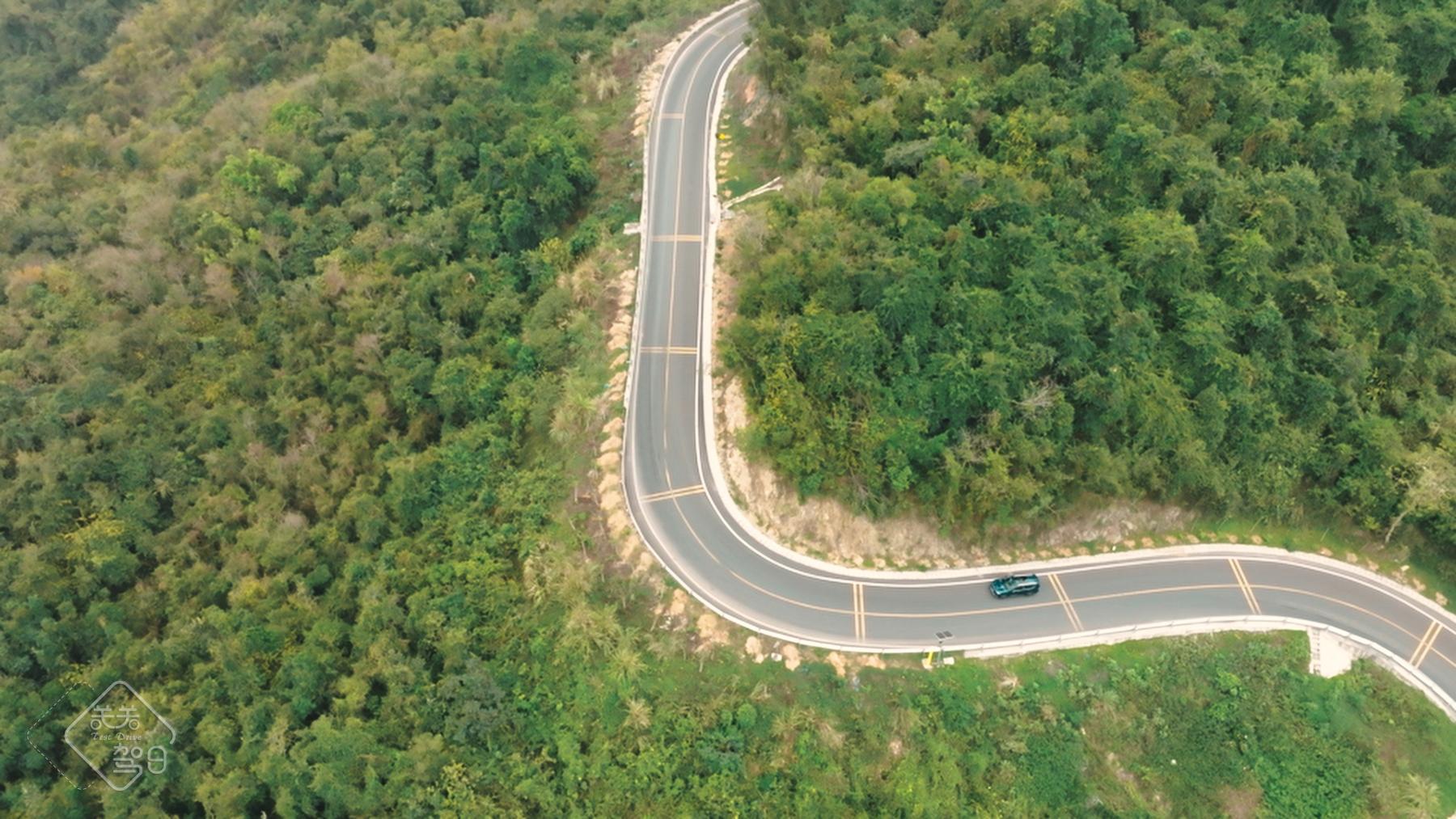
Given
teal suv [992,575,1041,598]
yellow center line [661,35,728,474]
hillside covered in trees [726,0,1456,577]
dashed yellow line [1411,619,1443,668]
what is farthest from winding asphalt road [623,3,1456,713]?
hillside covered in trees [726,0,1456,577]

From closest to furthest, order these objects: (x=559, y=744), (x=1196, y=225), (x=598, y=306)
Result: (x=559, y=744)
(x=1196, y=225)
(x=598, y=306)

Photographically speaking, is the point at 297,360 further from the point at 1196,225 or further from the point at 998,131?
the point at 1196,225

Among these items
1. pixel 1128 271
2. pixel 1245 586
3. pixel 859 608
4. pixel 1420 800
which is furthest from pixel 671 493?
pixel 1420 800

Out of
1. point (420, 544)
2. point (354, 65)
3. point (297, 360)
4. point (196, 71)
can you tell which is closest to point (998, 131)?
point (420, 544)

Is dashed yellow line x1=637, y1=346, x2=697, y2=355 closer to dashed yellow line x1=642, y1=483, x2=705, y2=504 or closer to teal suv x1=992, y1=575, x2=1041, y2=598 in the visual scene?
dashed yellow line x1=642, y1=483, x2=705, y2=504

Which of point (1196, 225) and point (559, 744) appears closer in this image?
point (559, 744)
